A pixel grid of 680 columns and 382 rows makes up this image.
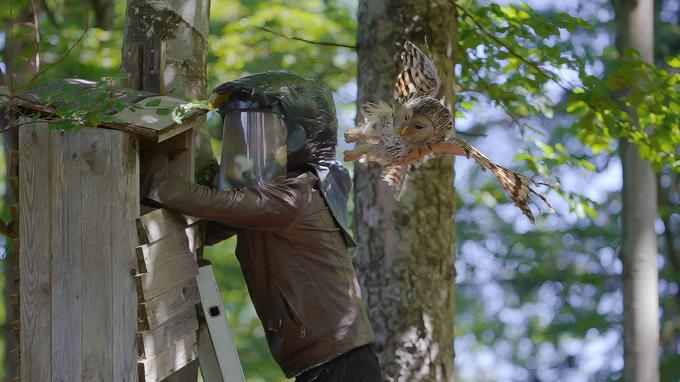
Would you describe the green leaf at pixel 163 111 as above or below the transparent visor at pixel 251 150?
above

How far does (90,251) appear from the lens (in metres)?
3.47

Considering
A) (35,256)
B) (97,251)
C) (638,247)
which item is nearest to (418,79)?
(97,251)

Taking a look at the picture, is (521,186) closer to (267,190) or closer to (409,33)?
(267,190)

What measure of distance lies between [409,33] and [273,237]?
179 centimetres

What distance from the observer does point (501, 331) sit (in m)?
14.8

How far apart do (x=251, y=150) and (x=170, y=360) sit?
0.81 metres

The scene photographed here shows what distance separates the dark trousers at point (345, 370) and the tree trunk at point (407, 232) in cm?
107

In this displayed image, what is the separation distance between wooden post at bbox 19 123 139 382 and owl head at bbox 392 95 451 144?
1082 mm

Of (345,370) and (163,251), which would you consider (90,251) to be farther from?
(345,370)

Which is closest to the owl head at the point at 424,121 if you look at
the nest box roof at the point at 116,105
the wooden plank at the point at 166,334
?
the nest box roof at the point at 116,105

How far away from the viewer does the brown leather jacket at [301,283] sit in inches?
151

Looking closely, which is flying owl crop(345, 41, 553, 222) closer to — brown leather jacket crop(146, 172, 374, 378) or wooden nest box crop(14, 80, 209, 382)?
brown leather jacket crop(146, 172, 374, 378)

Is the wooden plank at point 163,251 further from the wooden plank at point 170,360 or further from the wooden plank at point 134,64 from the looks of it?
the wooden plank at point 134,64

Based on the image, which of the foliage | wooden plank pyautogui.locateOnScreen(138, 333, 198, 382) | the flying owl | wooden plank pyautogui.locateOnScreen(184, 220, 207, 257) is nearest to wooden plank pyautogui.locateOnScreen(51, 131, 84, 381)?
wooden plank pyautogui.locateOnScreen(138, 333, 198, 382)
